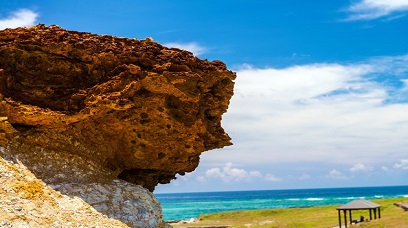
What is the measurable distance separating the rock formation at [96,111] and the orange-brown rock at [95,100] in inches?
1.2

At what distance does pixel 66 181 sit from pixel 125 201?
1.75 meters

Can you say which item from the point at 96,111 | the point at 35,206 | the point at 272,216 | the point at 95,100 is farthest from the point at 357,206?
the point at 35,206

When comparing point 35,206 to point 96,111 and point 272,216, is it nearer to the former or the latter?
point 96,111

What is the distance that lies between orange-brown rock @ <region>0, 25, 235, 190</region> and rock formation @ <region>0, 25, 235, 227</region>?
0.10 ft

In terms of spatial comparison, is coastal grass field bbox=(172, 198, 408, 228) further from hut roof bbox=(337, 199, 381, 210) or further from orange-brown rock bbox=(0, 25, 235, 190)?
orange-brown rock bbox=(0, 25, 235, 190)

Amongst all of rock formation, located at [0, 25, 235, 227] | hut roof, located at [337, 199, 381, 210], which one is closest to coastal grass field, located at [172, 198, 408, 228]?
hut roof, located at [337, 199, 381, 210]

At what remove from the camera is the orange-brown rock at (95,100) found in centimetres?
1477

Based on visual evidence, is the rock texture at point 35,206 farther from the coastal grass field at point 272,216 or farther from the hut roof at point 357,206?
the coastal grass field at point 272,216

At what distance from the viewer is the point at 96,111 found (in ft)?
49.0

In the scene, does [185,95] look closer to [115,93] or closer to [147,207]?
[115,93]

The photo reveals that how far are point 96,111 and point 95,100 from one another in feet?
1.10

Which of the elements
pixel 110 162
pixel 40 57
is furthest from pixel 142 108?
pixel 40 57

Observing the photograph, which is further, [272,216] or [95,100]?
[272,216]

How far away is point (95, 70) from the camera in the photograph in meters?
15.6
